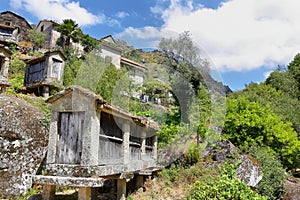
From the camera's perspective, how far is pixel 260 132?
14016mm

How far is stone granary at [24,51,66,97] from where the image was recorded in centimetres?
1409

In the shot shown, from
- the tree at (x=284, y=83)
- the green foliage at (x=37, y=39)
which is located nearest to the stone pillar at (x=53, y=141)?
the green foliage at (x=37, y=39)

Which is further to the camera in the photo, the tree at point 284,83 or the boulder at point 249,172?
the tree at point 284,83

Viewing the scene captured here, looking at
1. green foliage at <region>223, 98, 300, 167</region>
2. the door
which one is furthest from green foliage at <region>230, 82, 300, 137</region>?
the door

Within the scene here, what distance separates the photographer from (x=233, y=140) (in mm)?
14039

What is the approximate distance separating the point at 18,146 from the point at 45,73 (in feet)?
23.9

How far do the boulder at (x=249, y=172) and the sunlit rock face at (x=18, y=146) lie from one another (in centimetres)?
686

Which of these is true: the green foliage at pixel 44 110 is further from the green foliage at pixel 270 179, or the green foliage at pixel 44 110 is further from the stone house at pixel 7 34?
the stone house at pixel 7 34

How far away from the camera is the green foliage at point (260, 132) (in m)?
13.9

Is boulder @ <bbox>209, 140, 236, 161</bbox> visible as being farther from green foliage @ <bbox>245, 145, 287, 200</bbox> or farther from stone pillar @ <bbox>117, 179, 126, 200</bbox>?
stone pillar @ <bbox>117, 179, 126, 200</bbox>

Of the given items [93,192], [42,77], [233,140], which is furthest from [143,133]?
[42,77]

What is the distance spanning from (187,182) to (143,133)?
2.85 m

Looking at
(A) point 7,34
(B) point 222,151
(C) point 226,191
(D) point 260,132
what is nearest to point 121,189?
(C) point 226,191

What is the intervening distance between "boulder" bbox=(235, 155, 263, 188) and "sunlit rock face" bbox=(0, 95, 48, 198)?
270 inches
